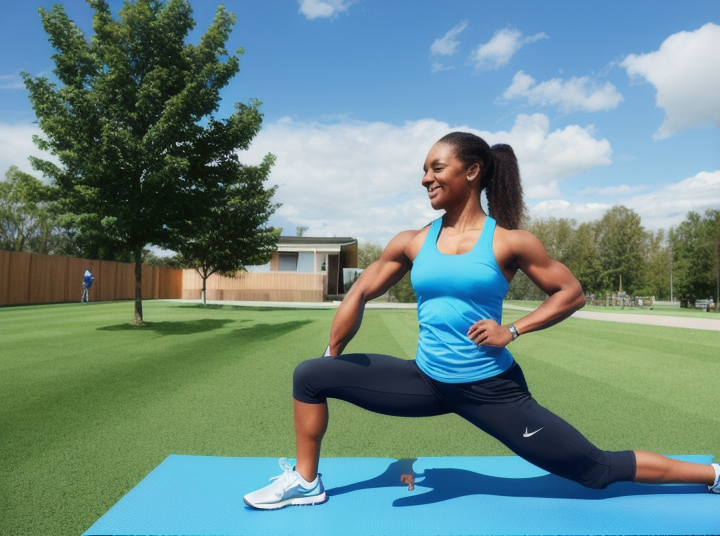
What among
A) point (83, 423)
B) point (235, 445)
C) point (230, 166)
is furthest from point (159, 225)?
point (235, 445)

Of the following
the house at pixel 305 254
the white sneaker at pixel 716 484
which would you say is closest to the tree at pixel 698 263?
the house at pixel 305 254

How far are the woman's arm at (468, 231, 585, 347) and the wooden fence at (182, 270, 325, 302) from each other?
117ft

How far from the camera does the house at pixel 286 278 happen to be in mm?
38219

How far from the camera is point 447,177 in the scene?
2.58 meters

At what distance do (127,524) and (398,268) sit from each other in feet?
5.51

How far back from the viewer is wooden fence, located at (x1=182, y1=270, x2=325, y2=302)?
1501 inches

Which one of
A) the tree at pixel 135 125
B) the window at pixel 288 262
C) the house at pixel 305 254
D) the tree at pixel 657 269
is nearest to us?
the tree at pixel 135 125

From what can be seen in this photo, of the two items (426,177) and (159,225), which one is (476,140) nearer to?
(426,177)

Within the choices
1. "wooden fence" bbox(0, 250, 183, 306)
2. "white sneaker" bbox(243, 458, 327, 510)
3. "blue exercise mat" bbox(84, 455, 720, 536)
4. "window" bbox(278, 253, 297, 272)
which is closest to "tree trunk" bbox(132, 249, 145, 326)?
"wooden fence" bbox(0, 250, 183, 306)

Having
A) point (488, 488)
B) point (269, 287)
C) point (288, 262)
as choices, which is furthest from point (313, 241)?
point (488, 488)

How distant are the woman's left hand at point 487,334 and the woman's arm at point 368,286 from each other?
515 millimetres

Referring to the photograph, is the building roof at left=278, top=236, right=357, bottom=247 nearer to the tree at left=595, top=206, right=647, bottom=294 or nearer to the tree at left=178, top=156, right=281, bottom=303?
the tree at left=178, top=156, right=281, bottom=303

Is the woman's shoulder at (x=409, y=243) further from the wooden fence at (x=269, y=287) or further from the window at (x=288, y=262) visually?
the window at (x=288, y=262)

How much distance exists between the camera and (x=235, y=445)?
4457mm
